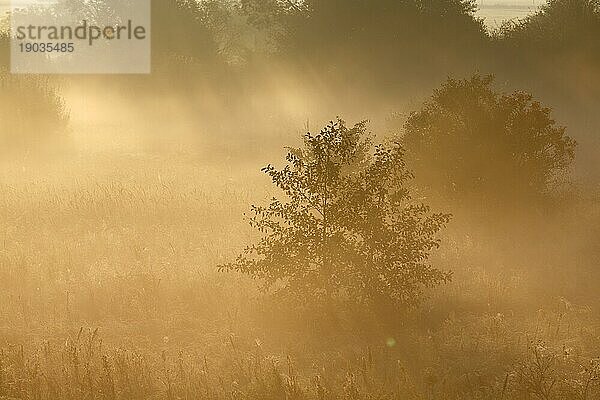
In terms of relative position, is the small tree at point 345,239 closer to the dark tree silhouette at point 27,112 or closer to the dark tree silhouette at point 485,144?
the dark tree silhouette at point 485,144

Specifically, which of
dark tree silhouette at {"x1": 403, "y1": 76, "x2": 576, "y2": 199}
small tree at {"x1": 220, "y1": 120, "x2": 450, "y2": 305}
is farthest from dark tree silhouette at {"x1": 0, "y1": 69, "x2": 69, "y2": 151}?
small tree at {"x1": 220, "y1": 120, "x2": 450, "y2": 305}

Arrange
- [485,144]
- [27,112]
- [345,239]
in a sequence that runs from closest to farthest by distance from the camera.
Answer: [345,239] → [485,144] → [27,112]

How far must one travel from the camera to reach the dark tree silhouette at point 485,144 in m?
14.4

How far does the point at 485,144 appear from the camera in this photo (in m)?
14.6

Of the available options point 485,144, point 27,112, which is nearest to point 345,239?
point 485,144

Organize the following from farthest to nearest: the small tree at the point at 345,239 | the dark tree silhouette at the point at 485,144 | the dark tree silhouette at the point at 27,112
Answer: the dark tree silhouette at the point at 27,112 → the dark tree silhouette at the point at 485,144 → the small tree at the point at 345,239

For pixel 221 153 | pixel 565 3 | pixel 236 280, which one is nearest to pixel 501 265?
pixel 236 280

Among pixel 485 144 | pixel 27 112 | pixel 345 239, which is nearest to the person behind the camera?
pixel 345 239

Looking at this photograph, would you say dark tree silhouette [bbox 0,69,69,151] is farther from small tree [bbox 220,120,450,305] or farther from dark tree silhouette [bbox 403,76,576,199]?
small tree [bbox 220,120,450,305]

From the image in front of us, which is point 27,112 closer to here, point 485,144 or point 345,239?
point 485,144

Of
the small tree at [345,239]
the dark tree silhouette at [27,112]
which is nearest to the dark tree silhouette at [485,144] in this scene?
the small tree at [345,239]

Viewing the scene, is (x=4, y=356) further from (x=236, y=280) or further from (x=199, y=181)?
(x=199, y=181)

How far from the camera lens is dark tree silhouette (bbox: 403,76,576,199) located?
14.4 metres

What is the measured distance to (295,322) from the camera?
33.1 feet
